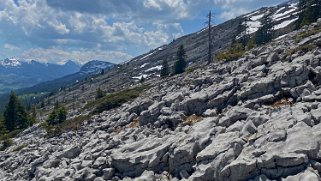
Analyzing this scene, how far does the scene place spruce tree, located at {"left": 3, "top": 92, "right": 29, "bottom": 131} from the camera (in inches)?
3199

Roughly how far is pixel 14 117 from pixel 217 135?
2543 inches

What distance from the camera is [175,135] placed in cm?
3216

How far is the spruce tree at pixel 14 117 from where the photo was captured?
267ft

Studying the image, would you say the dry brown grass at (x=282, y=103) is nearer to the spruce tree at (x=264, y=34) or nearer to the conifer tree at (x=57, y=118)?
the conifer tree at (x=57, y=118)

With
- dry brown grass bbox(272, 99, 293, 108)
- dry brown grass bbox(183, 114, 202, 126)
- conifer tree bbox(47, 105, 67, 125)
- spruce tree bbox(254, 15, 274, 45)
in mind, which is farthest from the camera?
spruce tree bbox(254, 15, 274, 45)

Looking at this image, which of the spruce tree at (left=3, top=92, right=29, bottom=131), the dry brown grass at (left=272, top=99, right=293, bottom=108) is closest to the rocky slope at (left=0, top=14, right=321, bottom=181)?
the dry brown grass at (left=272, top=99, right=293, bottom=108)

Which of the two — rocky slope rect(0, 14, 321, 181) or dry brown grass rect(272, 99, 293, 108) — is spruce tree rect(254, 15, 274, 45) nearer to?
rocky slope rect(0, 14, 321, 181)

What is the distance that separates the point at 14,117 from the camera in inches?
3248

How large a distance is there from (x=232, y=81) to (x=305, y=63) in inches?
269

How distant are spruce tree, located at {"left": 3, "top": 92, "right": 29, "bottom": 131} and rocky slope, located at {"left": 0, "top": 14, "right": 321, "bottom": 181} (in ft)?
120

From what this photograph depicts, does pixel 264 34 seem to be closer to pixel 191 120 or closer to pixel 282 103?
pixel 191 120

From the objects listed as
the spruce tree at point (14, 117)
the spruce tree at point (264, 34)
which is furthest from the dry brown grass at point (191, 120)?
the spruce tree at point (264, 34)

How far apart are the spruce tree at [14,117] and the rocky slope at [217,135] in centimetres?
3671

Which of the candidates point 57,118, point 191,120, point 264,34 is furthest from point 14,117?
point 264,34
